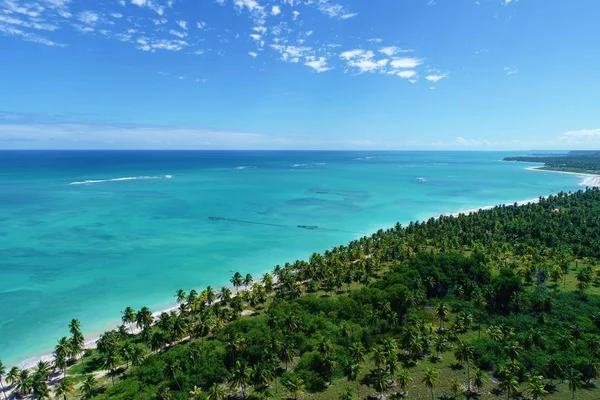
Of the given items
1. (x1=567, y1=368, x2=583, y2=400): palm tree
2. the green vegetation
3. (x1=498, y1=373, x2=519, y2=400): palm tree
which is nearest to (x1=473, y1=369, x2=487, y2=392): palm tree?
the green vegetation

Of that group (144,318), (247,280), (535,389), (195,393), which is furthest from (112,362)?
(535,389)

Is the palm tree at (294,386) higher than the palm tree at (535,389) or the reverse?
the reverse

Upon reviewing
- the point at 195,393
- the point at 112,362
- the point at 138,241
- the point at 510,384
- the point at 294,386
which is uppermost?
the point at 112,362

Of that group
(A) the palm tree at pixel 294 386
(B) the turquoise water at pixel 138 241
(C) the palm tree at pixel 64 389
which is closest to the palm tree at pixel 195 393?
(A) the palm tree at pixel 294 386

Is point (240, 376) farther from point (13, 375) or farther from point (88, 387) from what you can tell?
point (13, 375)

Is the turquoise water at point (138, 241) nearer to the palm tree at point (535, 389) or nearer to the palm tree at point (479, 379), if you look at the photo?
the palm tree at point (479, 379)

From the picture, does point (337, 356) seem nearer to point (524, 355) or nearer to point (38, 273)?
point (524, 355)
